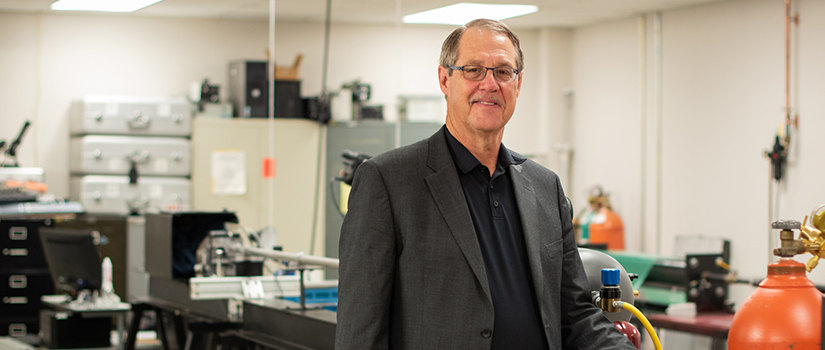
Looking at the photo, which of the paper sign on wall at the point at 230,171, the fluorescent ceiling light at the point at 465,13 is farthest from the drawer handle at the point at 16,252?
the fluorescent ceiling light at the point at 465,13

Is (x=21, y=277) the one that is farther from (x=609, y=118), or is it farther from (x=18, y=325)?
(x=609, y=118)

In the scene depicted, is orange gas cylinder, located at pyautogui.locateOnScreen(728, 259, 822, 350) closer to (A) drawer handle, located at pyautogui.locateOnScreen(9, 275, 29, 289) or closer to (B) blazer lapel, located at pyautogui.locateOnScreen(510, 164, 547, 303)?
(B) blazer lapel, located at pyautogui.locateOnScreen(510, 164, 547, 303)

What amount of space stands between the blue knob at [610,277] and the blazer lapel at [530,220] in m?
0.14

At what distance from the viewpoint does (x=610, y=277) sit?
1.87 m

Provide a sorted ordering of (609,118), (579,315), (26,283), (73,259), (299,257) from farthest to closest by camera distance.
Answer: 1. (609,118)
2. (26,283)
3. (73,259)
4. (299,257)
5. (579,315)

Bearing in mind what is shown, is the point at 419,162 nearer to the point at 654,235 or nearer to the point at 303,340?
the point at 303,340

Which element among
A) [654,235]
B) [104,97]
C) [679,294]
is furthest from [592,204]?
[104,97]

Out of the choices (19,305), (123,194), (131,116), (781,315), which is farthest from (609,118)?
(781,315)

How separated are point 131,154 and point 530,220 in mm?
5965

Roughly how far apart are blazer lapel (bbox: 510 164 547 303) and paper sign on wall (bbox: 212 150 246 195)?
19.1ft

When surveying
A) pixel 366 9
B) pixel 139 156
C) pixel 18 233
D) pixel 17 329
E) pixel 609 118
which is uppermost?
pixel 366 9

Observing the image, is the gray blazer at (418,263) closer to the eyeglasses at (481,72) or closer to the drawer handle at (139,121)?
the eyeglasses at (481,72)

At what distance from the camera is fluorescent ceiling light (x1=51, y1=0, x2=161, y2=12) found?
6703 mm

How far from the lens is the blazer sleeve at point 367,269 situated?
5.50ft
